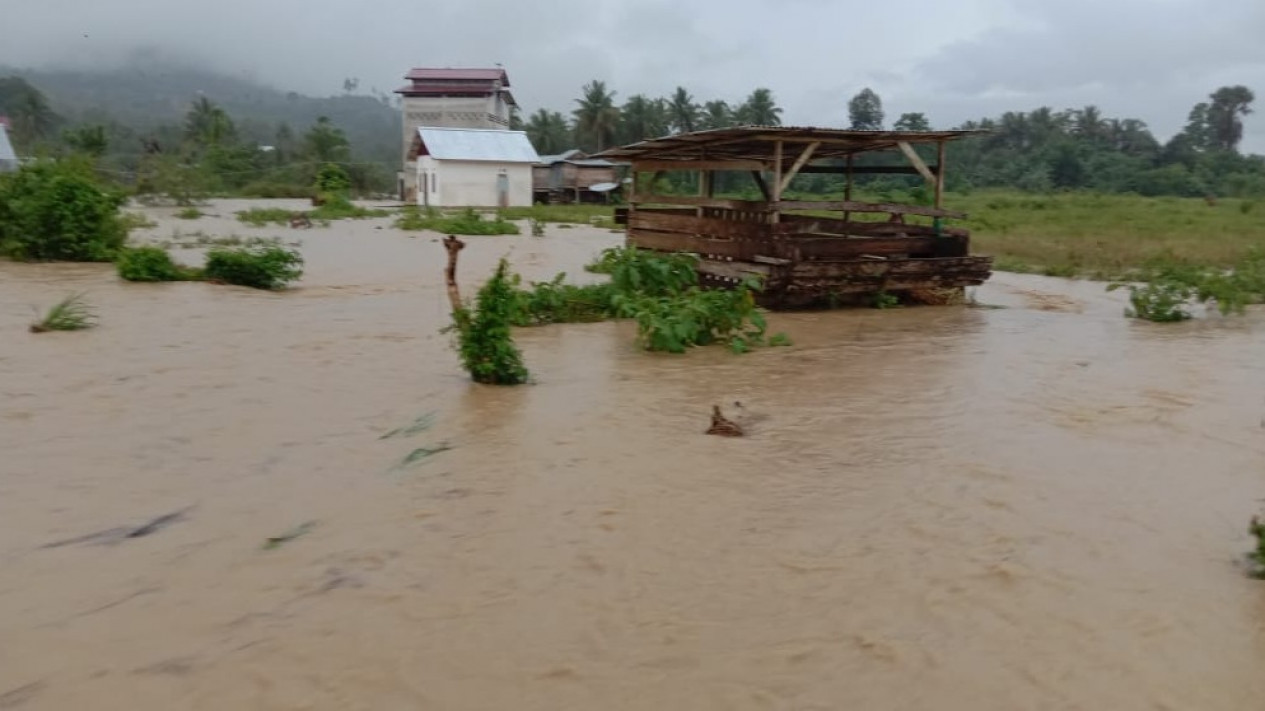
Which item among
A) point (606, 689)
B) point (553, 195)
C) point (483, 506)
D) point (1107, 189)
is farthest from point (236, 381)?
point (1107, 189)

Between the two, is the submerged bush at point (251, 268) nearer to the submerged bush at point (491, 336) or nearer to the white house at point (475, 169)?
the submerged bush at point (491, 336)

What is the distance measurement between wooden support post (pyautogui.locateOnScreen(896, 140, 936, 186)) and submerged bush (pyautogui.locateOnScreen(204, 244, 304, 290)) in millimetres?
8085

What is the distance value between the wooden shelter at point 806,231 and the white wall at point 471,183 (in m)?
30.0

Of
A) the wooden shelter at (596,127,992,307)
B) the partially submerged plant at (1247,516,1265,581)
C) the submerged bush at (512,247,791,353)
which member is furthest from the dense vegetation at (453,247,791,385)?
the partially submerged plant at (1247,516,1265,581)

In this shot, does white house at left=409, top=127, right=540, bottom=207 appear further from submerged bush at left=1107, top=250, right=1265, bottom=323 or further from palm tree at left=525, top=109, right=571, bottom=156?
submerged bush at left=1107, top=250, right=1265, bottom=323

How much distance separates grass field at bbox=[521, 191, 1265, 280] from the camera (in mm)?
19438

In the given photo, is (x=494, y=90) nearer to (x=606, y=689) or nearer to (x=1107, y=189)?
(x=1107, y=189)

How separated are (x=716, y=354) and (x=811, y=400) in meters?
2.03

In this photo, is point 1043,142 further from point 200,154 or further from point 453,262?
point 453,262

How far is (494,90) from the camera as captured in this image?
5953 centimetres

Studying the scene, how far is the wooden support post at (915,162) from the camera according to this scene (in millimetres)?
12372

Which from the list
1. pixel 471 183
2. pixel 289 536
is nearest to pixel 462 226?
pixel 471 183

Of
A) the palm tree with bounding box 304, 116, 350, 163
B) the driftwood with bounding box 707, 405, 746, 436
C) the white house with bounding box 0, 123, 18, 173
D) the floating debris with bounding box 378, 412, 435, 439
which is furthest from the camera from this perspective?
the palm tree with bounding box 304, 116, 350, 163

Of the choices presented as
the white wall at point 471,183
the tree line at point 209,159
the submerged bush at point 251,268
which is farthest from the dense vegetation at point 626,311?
the white wall at point 471,183
